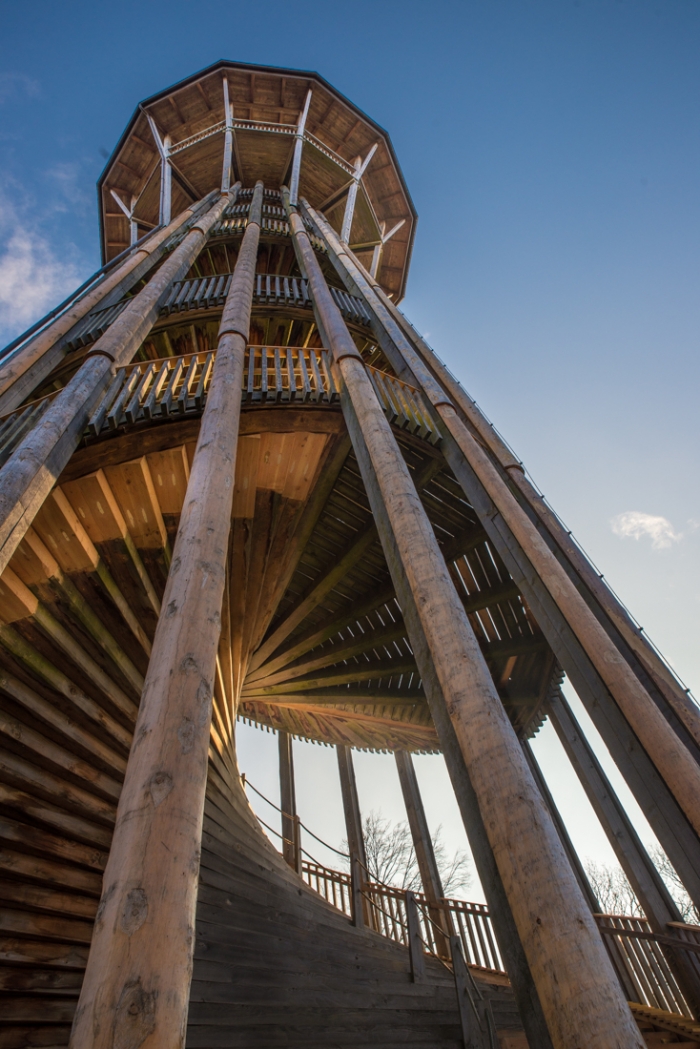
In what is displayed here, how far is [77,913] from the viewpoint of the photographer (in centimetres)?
359

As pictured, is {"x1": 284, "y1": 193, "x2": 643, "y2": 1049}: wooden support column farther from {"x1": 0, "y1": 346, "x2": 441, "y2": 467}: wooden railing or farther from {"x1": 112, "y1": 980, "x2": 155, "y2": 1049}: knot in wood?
{"x1": 0, "y1": 346, "x2": 441, "y2": 467}: wooden railing

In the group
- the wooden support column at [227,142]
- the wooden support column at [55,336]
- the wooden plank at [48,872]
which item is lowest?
the wooden plank at [48,872]

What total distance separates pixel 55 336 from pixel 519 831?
21.9 feet

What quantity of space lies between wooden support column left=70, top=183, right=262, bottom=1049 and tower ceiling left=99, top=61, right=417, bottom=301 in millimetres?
12856

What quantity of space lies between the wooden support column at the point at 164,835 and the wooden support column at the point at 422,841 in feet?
25.7

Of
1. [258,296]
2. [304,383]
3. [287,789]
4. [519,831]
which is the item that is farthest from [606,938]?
[258,296]

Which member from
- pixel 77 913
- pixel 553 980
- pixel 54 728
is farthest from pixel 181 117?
pixel 553 980

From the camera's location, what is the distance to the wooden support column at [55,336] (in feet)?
17.0

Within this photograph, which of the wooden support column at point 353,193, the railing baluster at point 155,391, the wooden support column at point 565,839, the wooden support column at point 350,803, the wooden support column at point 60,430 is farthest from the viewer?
the wooden support column at point 353,193

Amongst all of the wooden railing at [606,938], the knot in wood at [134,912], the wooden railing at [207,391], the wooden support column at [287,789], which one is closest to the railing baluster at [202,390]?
the wooden railing at [207,391]

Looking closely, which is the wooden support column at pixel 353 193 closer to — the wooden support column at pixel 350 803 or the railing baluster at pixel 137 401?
the railing baluster at pixel 137 401

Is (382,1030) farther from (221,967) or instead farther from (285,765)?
(285,765)

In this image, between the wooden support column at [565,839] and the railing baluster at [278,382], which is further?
the wooden support column at [565,839]

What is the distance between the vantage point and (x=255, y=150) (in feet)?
39.8
